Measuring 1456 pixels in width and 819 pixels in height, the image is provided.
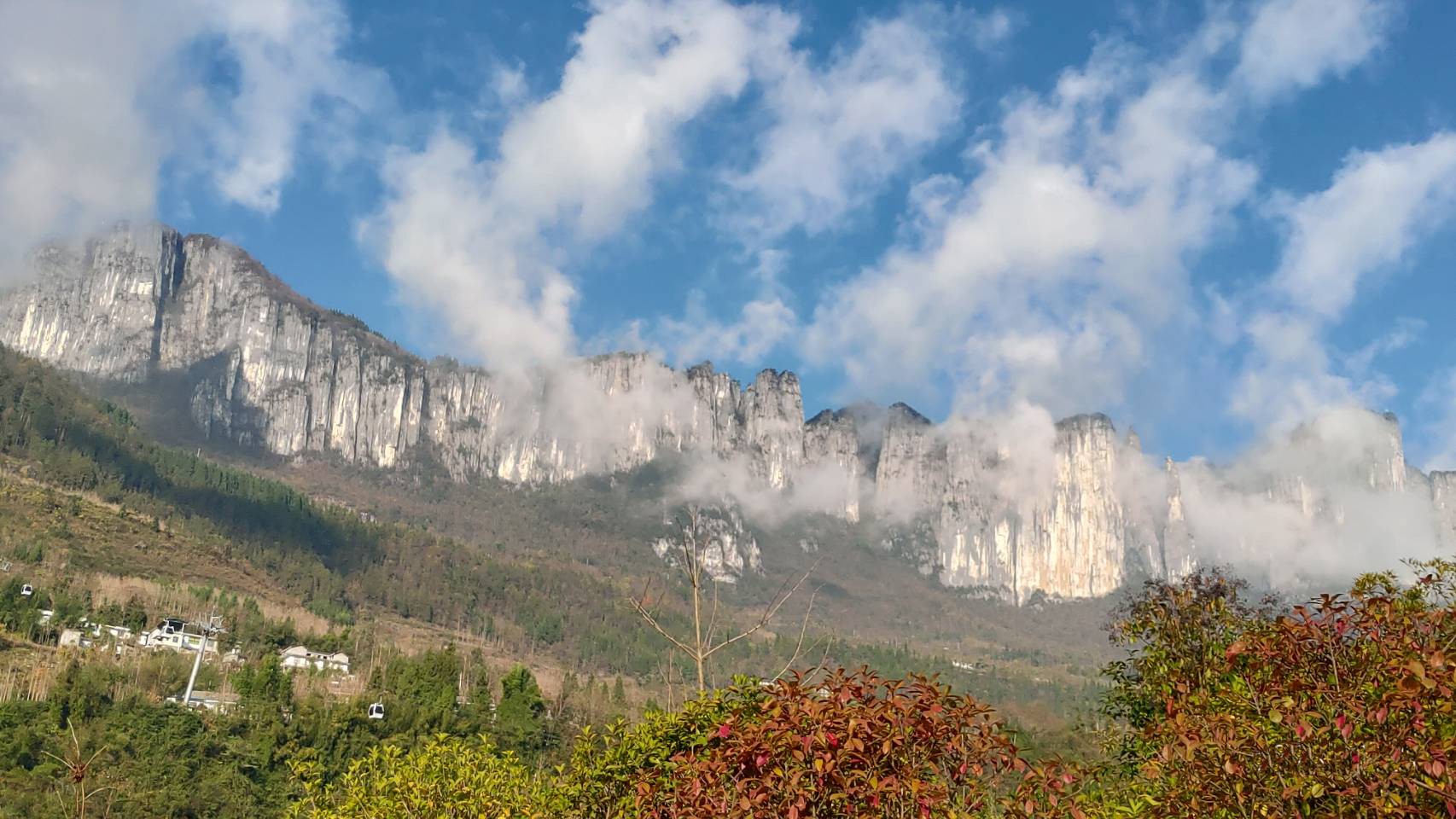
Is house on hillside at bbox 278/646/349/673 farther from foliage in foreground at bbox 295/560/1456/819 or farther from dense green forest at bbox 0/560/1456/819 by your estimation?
foliage in foreground at bbox 295/560/1456/819

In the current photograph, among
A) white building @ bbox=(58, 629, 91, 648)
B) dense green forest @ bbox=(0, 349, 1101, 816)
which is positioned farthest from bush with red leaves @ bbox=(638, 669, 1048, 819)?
white building @ bbox=(58, 629, 91, 648)

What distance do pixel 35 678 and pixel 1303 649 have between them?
301ft

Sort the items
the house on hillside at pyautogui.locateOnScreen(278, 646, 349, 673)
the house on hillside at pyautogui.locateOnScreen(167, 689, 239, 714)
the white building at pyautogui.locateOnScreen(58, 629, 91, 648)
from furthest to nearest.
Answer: the house on hillside at pyautogui.locateOnScreen(278, 646, 349, 673), the white building at pyautogui.locateOnScreen(58, 629, 91, 648), the house on hillside at pyautogui.locateOnScreen(167, 689, 239, 714)

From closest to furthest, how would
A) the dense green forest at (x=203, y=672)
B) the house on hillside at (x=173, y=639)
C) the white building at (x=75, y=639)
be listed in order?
the dense green forest at (x=203, y=672)
the white building at (x=75, y=639)
the house on hillside at (x=173, y=639)

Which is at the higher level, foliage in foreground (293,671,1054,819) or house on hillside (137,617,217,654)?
foliage in foreground (293,671,1054,819)

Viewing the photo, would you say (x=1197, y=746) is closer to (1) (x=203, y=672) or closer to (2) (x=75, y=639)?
(1) (x=203, y=672)

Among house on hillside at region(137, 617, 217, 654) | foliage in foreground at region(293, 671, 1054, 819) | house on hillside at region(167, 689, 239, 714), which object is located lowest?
house on hillside at region(167, 689, 239, 714)

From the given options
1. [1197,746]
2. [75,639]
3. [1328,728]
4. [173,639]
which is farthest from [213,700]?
[1328,728]

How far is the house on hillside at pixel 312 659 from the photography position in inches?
4424

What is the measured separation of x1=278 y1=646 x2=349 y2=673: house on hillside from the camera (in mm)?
112375

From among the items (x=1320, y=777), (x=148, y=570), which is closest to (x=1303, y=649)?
(x=1320, y=777)

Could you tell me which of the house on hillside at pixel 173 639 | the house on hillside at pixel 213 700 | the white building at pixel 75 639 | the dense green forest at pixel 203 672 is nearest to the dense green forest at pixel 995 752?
the dense green forest at pixel 203 672

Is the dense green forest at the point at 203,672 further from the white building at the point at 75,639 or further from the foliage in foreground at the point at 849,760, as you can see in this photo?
the foliage in foreground at the point at 849,760

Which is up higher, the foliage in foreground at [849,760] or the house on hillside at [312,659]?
the foliage in foreground at [849,760]
